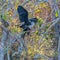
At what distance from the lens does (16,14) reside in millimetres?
4172

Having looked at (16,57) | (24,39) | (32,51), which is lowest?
(16,57)

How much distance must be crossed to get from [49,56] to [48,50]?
0.55 feet

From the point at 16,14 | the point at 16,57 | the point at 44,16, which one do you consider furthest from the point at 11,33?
the point at 16,57

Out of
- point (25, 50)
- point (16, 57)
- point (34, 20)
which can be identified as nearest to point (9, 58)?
point (16, 57)

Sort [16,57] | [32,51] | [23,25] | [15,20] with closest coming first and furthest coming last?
1. [23,25]
2. [15,20]
3. [32,51]
4. [16,57]

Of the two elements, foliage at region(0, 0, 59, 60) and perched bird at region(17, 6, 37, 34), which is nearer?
perched bird at region(17, 6, 37, 34)

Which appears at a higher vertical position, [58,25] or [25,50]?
[58,25]

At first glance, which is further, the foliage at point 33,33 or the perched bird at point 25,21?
the foliage at point 33,33

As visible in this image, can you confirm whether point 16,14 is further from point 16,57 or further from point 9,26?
point 16,57

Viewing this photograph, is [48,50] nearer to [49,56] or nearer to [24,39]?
[49,56]

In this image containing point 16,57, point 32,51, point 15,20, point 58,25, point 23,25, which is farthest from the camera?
point 16,57

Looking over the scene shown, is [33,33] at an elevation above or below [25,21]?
below

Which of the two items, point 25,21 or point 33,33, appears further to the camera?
point 33,33

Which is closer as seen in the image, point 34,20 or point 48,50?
point 34,20
